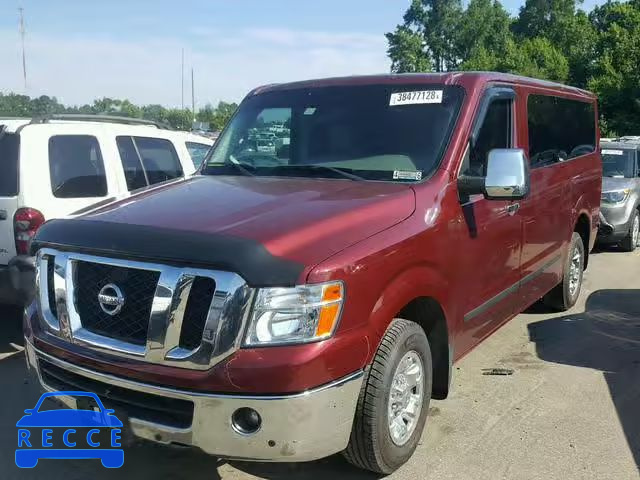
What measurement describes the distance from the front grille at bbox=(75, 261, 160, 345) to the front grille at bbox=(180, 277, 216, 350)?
0.20m

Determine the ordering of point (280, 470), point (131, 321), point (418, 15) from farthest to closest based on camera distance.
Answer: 1. point (418, 15)
2. point (280, 470)
3. point (131, 321)

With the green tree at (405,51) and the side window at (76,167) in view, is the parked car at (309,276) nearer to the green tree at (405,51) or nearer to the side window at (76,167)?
the side window at (76,167)

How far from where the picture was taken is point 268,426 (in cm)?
272

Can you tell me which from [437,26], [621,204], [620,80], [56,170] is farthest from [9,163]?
[437,26]

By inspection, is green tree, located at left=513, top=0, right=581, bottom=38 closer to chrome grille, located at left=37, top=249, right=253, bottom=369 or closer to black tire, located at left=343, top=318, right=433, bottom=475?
black tire, located at left=343, top=318, right=433, bottom=475

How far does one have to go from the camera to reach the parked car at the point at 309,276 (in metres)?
2.73

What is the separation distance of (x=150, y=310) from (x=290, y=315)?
64cm

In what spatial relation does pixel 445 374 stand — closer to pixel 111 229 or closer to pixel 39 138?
pixel 111 229

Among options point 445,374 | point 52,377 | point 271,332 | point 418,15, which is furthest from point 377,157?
point 418,15

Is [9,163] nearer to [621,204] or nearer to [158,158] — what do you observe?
[158,158]

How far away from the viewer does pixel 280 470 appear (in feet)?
11.7

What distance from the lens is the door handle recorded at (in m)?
4.47

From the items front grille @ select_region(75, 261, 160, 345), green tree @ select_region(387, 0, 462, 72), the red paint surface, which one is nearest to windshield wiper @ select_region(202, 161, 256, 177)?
the red paint surface

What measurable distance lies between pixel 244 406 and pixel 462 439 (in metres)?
1.72
